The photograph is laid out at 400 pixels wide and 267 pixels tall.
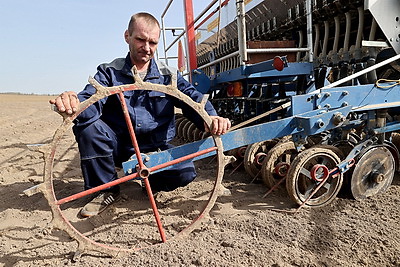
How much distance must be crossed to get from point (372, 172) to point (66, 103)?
225cm

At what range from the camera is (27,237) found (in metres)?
2.11

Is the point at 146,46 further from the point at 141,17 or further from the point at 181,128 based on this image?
the point at 181,128

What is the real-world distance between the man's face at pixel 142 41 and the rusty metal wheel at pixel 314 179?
133cm

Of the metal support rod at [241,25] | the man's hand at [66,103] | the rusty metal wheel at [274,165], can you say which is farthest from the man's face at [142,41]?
the rusty metal wheel at [274,165]

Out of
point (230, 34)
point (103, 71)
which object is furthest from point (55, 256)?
point (230, 34)

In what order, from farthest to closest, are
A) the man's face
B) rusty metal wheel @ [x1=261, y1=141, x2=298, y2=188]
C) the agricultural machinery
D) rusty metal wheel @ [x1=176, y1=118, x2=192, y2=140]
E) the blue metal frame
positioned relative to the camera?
rusty metal wheel @ [x1=176, y1=118, x2=192, y2=140] → rusty metal wheel @ [x1=261, y1=141, x2=298, y2=188] → the man's face → the blue metal frame → the agricultural machinery

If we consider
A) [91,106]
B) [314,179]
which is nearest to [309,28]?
[314,179]

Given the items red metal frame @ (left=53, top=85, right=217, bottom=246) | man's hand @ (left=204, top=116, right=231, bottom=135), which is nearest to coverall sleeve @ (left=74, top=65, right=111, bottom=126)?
red metal frame @ (left=53, top=85, right=217, bottom=246)

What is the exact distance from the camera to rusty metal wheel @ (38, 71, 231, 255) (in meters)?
1.69

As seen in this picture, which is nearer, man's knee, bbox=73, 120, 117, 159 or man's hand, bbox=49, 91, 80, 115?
man's hand, bbox=49, 91, 80, 115

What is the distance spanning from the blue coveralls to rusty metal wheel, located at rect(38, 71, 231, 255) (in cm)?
23

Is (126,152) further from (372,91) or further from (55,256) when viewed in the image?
(372,91)

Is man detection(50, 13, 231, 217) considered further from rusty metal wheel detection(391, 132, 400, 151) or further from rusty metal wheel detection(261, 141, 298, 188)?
rusty metal wheel detection(391, 132, 400, 151)

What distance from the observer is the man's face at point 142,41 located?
2248 mm
